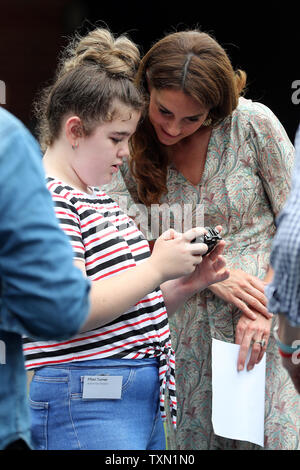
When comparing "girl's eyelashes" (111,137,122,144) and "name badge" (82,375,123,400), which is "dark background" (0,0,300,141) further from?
"name badge" (82,375,123,400)

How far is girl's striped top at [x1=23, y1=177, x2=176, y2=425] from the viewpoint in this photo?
1.45m

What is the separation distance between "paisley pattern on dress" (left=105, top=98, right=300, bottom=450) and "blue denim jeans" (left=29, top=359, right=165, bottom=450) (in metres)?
0.71

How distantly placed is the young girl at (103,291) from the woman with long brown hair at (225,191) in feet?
1.35

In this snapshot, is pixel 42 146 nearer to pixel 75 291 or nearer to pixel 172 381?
pixel 172 381

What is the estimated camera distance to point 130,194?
2129 mm

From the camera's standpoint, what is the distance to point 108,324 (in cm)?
148

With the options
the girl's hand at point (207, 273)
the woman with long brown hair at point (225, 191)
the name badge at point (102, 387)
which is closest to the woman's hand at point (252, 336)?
the woman with long brown hair at point (225, 191)

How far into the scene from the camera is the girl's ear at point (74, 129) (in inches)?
60.3

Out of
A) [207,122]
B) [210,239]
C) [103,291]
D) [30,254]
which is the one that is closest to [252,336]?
[210,239]

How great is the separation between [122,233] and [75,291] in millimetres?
684

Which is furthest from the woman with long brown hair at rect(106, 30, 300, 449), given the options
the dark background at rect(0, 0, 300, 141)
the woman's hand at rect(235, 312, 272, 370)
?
the dark background at rect(0, 0, 300, 141)

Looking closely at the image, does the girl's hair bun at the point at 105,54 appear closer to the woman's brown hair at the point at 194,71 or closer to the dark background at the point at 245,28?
the woman's brown hair at the point at 194,71
